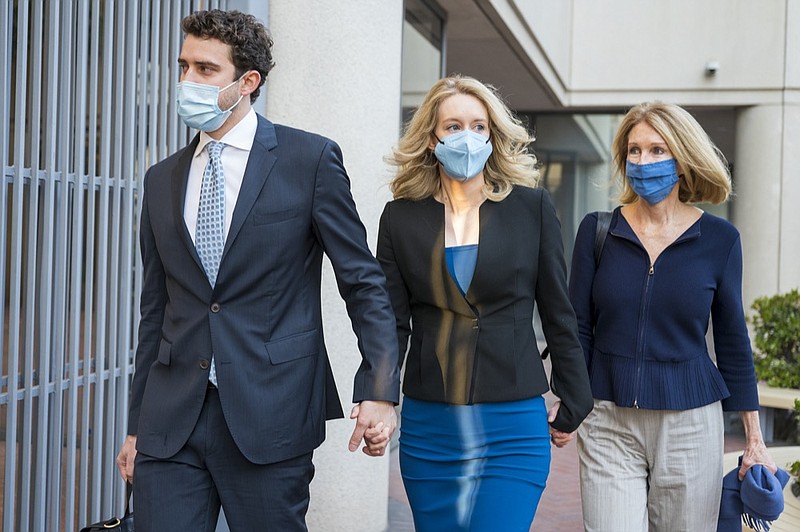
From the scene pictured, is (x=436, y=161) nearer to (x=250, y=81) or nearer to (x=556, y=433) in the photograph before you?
(x=250, y=81)

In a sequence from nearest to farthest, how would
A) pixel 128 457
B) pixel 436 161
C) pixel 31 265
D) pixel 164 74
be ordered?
pixel 128 457 → pixel 436 161 → pixel 31 265 → pixel 164 74

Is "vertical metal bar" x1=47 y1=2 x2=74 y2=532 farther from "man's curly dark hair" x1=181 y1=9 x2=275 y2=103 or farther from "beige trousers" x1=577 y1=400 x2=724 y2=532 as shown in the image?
"beige trousers" x1=577 y1=400 x2=724 y2=532

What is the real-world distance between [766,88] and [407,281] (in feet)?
36.8

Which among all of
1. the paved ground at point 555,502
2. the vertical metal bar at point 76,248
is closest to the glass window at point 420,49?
the paved ground at point 555,502

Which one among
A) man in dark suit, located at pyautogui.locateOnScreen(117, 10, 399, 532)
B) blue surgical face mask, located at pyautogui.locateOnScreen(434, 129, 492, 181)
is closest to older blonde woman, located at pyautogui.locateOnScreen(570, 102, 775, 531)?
blue surgical face mask, located at pyautogui.locateOnScreen(434, 129, 492, 181)

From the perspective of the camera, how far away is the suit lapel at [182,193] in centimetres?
299

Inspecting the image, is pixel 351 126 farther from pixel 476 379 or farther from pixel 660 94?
pixel 660 94

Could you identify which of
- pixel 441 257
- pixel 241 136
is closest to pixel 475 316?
pixel 441 257

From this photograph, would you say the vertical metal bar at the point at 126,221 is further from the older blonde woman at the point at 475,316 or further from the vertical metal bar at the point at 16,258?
the older blonde woman at the point at 475,316

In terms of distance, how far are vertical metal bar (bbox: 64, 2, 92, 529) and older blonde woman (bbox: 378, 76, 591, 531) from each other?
1287 millimetres

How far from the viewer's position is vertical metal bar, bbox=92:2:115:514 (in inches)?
170

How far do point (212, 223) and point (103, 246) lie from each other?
1.51m

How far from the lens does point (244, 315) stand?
2955 millimetres

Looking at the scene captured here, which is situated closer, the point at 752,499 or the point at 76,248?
the point at 752,499
